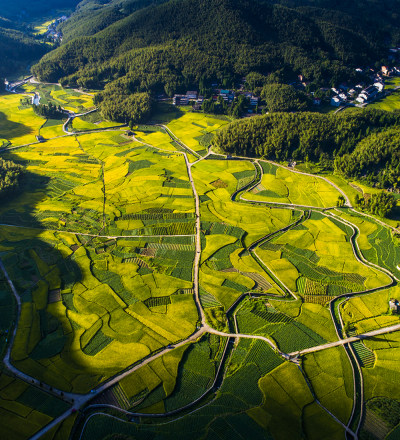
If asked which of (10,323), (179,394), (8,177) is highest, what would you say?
(8,177)

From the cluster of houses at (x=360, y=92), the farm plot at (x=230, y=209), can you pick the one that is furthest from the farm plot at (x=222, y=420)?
the cluster of houses at (x=360, y=92)

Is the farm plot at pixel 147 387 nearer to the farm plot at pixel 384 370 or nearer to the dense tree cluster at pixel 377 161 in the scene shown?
the farm plot at pixel 384 370

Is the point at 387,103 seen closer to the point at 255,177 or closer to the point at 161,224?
the point at 255,177

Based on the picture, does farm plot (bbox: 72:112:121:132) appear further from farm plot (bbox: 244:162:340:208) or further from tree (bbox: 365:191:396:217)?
tree (bbox: 365:191:396:217)

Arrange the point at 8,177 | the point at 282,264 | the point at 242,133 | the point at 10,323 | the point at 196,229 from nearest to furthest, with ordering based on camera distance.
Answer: the point at 10,323, the point at 282,264, the point at 196,229, the point at 8,177, the point at 242,133

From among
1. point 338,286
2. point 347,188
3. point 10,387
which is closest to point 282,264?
point 338,286

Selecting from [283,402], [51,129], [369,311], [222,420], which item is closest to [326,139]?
[369,311]
